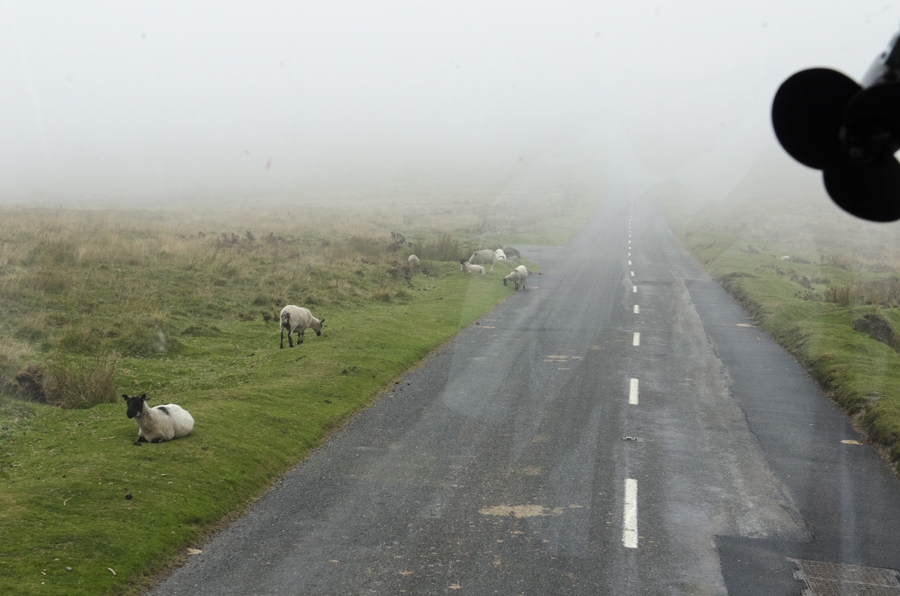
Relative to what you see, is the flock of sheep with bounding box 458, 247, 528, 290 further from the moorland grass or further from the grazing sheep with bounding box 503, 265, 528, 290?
the moorland grass

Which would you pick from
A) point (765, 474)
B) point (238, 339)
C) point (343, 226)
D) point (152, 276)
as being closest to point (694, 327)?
point (765, 474)

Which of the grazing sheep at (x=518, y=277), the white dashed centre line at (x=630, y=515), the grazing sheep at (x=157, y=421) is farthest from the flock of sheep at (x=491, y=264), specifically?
the grazing sheep at (x=157, y=421)

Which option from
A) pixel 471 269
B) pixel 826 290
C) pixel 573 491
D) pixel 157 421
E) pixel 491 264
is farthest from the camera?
pixel 491 264

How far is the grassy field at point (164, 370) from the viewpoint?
8.06m

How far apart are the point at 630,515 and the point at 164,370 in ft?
37.4

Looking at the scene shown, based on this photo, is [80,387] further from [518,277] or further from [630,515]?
[518,277]

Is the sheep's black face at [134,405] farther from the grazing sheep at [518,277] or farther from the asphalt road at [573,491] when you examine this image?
the grazing sheep at [518,277]

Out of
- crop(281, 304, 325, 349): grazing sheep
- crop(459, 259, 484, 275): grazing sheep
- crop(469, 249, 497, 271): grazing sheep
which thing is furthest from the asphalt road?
crop(469, 249, 497, 271): grazing sheep

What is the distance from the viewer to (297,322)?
763 inches

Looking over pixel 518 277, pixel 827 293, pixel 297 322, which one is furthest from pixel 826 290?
pixel 297 322

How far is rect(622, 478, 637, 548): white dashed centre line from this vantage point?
332 inches

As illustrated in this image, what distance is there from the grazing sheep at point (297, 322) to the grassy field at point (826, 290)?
13899 millimetres

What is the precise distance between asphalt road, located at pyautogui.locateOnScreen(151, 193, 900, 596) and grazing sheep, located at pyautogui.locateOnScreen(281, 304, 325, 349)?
398cm

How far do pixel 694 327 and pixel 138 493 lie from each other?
65.6 feet
